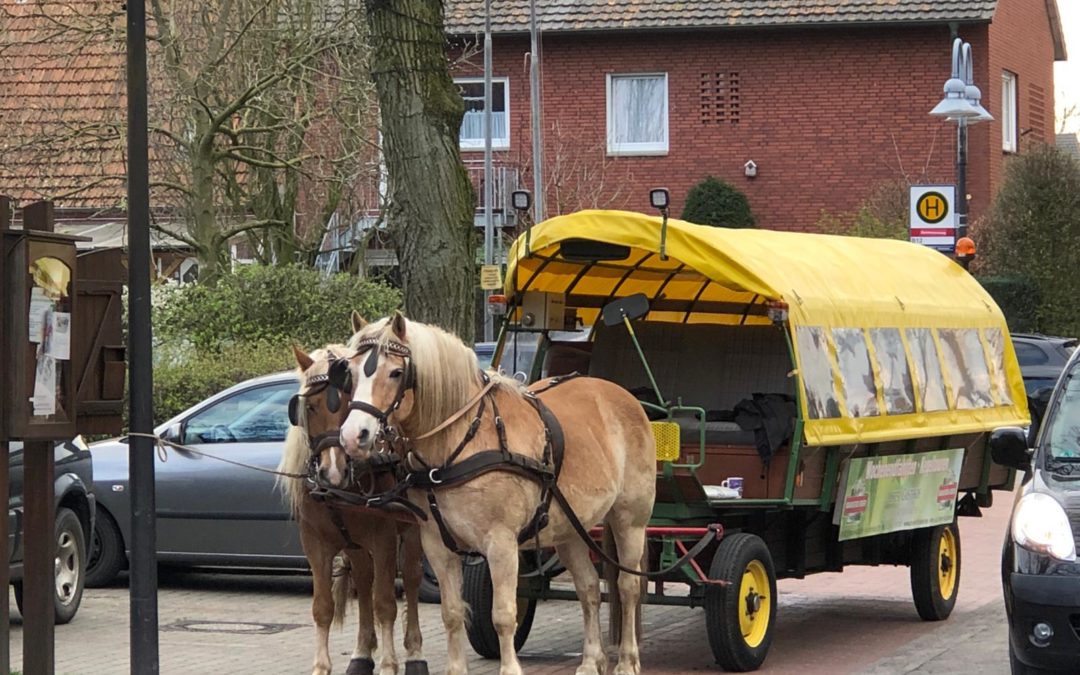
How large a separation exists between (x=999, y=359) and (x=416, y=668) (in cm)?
556

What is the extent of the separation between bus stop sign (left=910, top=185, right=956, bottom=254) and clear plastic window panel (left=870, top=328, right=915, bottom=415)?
392 inches

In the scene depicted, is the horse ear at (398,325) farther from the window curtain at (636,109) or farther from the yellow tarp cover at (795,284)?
the window curtain at (636,109)

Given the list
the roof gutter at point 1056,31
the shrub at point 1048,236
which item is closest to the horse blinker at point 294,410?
the shrub at point 1048,236

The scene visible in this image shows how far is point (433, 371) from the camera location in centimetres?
841

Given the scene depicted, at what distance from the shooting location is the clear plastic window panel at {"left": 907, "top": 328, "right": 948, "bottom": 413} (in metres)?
11.6

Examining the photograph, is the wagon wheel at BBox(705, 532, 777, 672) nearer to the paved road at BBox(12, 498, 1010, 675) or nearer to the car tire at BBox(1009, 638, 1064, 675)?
the paved road at BBox(12, 498, 1010, 675)

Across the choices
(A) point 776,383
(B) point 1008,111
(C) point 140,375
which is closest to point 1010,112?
(B) point 1008,111

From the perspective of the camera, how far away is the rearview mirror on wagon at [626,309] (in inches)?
411

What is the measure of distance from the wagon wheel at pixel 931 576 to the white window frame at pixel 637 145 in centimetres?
2313

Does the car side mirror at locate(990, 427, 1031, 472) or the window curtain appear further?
the window curtain

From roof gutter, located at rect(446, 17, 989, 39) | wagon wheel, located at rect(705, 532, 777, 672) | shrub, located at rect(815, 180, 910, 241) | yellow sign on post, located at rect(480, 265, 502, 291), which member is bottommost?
wagon wheel, located at rect(705, 532, 777, 672)

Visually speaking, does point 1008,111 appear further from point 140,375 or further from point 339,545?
point 140,375

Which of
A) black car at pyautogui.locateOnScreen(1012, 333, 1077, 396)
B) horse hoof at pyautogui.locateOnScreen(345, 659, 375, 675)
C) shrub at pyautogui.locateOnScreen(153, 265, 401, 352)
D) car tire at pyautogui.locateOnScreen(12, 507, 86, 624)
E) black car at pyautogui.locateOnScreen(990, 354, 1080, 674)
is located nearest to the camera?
black car at pyautogui.locateOnScreen(990, 354, 1080, 674)

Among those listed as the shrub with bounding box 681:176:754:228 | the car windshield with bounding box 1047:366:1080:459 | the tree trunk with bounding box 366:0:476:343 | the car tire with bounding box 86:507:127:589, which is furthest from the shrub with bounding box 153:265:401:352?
the shrub with bounding box 681:176:754:228
